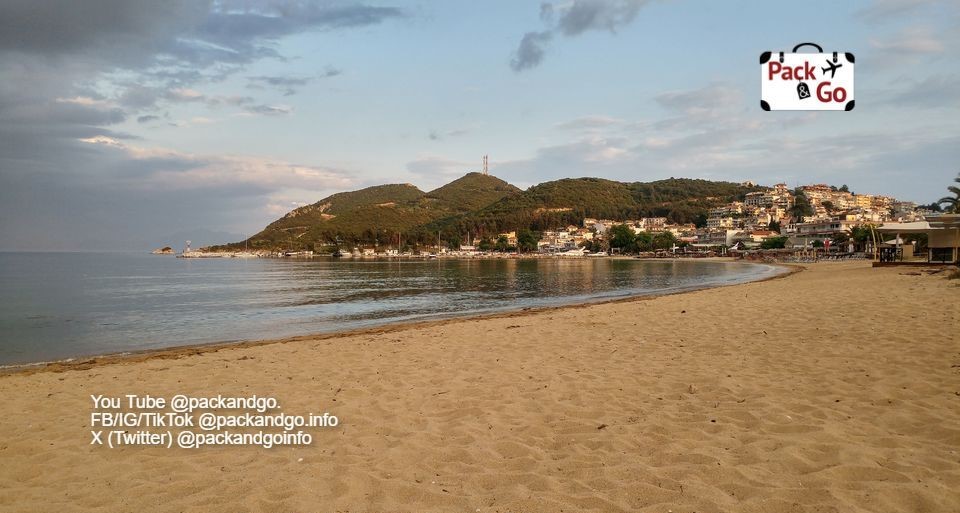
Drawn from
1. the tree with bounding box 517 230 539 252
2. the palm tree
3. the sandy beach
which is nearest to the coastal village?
the tree with bounding box 517 230 539 252

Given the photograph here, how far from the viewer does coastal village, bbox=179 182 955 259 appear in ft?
430

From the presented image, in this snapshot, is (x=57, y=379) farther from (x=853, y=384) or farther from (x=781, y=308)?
(x=781, y=308)

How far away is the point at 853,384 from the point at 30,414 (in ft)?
34.8

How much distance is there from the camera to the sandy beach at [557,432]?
3.80 metres

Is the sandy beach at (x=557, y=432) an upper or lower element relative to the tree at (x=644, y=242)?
lower

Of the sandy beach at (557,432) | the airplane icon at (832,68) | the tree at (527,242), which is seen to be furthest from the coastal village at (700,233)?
the sandy beach at (557,432)

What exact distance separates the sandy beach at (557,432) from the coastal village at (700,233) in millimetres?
118374

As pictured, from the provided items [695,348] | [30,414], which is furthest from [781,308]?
[30,414]

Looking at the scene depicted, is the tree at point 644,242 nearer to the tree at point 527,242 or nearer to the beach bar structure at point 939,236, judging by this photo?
the tree at point 527,242

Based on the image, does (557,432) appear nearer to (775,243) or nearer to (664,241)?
(775,243)

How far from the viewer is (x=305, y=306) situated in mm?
24875

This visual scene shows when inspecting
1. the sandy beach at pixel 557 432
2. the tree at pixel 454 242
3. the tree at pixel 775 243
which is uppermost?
the tree at pixel 454 242

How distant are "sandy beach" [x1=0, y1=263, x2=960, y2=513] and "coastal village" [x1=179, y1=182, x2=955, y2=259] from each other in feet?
388

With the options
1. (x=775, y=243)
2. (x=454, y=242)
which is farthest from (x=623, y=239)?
(x=454, y=242)
